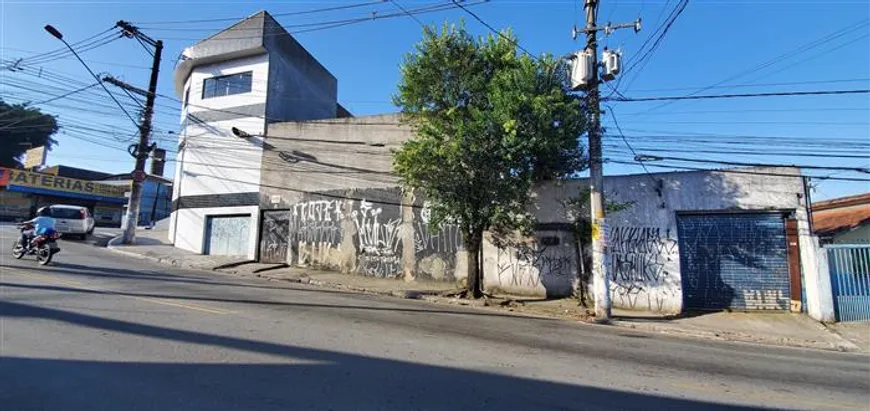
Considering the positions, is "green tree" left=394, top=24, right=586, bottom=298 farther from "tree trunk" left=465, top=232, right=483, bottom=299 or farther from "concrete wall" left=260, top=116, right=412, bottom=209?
"concrete wall" left=260, top=116, right=412, bottom=209

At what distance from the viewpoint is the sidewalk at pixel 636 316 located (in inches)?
399

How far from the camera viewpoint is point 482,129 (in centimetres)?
1157

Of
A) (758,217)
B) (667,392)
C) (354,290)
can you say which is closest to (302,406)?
(667,392)

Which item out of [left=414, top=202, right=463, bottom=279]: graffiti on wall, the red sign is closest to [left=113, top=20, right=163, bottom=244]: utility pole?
the red sign

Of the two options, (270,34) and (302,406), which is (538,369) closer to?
(302,406)

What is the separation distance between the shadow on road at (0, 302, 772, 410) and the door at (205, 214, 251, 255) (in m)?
15.2

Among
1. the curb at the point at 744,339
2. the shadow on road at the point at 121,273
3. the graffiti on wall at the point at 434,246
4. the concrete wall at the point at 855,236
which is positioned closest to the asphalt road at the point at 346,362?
the curb at the point at 744,339

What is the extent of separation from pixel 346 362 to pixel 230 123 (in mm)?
17984

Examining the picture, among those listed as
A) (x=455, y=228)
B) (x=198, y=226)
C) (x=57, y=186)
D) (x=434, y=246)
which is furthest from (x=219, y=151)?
(x=57, y=186)

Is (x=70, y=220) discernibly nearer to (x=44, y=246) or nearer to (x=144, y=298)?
(x=44, y=246)

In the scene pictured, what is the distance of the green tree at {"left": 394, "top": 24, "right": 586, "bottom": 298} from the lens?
11.4m

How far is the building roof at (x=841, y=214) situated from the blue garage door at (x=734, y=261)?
619 centimetres

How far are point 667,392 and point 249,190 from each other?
1826 cm

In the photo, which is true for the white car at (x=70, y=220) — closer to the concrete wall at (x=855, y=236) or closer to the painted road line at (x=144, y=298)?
the painted road line at (x=144, y=298)
